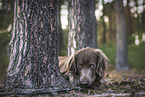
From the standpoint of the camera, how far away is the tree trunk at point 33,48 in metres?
3.81

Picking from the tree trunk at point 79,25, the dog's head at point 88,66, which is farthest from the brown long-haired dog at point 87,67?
the tree trunk at point 79,25

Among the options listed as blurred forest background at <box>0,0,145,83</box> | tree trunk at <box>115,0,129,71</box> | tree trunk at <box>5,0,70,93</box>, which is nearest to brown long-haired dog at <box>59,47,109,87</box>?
tree trunk at <box>5,0,70,93</box>

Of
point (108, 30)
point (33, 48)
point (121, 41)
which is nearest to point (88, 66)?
point (33, 48)

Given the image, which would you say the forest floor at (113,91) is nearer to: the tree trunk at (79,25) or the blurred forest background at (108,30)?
the tree trunk at (79,25)

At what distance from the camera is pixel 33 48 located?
3.89 m

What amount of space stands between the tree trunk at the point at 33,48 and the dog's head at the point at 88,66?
893 millimetres

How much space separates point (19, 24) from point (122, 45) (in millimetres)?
13807

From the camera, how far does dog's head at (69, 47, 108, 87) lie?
4708 mm

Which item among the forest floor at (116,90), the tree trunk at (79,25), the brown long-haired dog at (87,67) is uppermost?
the tree trunk at (79,25)

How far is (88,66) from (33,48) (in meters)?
1.79

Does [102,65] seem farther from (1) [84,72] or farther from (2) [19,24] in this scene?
(2) [19,24]

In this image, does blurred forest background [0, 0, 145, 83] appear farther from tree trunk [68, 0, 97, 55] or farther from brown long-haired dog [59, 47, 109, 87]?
brown long-haired dog [59, 47, 109, 87]

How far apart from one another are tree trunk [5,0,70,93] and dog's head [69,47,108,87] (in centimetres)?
89

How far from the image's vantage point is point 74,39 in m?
6.80
